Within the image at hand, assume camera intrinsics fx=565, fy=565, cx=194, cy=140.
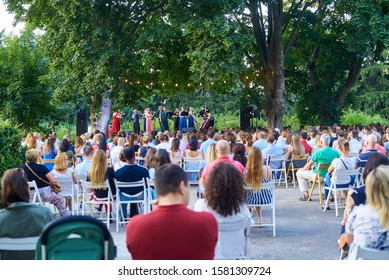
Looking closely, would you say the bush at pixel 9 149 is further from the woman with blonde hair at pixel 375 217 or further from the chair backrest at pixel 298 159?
the woman with blonde hair at pixel 375 217

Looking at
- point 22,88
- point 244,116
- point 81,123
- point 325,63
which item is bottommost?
point 81,123

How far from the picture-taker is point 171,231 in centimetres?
390

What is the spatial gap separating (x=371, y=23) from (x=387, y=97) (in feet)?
75.6

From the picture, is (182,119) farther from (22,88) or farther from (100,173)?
(100,173)

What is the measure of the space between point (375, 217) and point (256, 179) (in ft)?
14.7

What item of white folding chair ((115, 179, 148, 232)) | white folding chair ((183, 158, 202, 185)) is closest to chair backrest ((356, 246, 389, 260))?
white folding chair ((115, 179, 148, 232))

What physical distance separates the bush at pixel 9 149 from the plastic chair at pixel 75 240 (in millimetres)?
7085

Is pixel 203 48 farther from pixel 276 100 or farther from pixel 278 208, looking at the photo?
pixel 278 208

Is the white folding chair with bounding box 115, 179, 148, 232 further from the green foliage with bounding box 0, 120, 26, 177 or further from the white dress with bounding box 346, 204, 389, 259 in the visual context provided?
the white dress with bounding box 346, 204, 389, 259

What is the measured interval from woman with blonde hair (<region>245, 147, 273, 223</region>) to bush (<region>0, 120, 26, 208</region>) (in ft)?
15.2

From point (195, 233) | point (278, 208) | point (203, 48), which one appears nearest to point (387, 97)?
point (203, 48)

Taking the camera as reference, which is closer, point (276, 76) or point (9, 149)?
point (9, 149)

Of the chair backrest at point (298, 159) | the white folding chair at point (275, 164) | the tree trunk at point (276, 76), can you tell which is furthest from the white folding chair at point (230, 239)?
the tree trunk at point (276, 76)

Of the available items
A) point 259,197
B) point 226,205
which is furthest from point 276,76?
point 226,205
